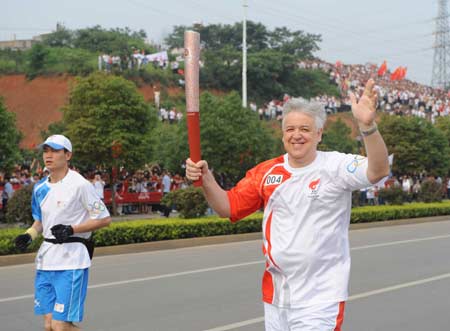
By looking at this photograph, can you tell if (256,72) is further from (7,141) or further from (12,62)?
(7,141)

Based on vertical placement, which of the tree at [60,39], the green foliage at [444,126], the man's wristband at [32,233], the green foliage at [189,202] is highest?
the tree at [60,39]

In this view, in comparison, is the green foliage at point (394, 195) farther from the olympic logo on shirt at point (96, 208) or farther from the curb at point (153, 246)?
the olympic logo on shirt at point (96, 208)

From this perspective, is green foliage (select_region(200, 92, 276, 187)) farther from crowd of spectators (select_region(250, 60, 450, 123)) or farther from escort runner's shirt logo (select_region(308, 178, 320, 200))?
escort runner's shirt logo (select_region(308, 178, 320, 200))

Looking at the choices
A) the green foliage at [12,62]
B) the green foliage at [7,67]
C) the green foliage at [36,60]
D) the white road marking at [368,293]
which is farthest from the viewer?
the green foliage at [12,62]

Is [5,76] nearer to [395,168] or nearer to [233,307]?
[395,168]

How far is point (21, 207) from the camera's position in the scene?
12.0 meters

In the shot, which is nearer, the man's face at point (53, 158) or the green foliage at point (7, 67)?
the man's face at point (53, 158)

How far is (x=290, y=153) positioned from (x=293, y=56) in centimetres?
6183

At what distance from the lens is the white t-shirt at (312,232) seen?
3.18 m

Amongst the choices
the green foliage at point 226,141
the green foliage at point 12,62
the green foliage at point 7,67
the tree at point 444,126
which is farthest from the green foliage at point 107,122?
the green foliage at point 12,62

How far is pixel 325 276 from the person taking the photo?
3.20 meters

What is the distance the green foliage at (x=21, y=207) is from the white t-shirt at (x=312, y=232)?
9.41 metres

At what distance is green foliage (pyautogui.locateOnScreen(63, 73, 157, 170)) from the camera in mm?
20406

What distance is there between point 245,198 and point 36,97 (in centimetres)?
5395
